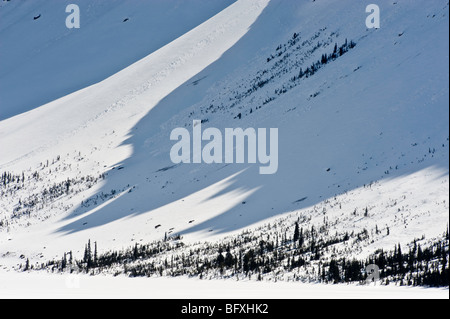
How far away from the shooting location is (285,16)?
12362cm

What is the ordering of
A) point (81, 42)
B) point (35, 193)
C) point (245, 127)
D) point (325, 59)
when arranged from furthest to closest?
point (81, 42), point (325, 59), point (245, 127), point (35, 193)

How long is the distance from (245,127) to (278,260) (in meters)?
46.8

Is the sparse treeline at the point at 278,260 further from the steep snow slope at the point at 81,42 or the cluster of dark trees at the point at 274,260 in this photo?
the steep snow slope at the point at 81,42

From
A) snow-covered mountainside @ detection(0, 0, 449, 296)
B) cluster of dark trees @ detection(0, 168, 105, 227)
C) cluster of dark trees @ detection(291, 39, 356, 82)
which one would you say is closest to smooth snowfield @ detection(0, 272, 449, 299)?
snow-covered mountainside @ detection(0, 0, 449, 296)

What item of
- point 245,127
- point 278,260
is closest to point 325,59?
point 245,127

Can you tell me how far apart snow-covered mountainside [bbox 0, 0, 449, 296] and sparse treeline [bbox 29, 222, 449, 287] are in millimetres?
253

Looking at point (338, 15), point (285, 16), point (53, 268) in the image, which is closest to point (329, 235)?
point (53, 268)

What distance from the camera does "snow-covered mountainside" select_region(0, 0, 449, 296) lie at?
41.0 meters

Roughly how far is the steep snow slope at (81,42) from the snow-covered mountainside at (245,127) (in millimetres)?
1021

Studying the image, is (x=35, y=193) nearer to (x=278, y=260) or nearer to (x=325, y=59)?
(x=325, y=59)

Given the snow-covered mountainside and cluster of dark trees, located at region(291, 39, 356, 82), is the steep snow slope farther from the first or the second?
cluster of dark trees, located at region(291, 39, 356, 82)

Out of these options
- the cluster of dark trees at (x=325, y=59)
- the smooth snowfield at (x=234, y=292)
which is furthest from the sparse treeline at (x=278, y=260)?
the cluster of dark trees at (x=325, y=59)

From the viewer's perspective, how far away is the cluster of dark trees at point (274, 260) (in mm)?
25375

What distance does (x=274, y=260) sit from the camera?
33500 millimetres
